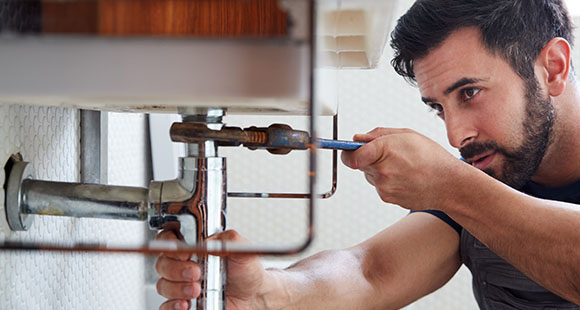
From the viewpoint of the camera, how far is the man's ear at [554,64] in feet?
3.03

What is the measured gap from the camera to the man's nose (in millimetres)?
860

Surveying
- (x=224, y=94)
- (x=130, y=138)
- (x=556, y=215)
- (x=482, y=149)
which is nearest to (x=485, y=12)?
(x=482, y=149)

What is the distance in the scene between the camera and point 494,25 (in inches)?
34.7

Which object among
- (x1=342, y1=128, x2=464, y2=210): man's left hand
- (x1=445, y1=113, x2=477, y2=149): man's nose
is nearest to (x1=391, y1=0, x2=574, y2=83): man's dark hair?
(x1=445, y1=113, x2=477, y2=149): man's nose

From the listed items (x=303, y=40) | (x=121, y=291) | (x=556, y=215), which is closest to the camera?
(x=303, y=40)

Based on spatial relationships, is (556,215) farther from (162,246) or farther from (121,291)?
(121,291)

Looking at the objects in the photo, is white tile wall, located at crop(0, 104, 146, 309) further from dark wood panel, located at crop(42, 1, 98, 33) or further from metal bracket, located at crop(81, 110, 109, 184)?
dark wood panel, located at crop(42, 1, 98, 33)

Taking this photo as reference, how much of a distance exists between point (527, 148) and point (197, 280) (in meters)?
0.65

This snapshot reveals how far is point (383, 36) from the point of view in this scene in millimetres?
511

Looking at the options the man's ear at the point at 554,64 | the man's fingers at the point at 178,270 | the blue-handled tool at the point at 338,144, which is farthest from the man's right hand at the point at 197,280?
the man's ear at the point at 554,64

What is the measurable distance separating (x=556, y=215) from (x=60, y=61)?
1.96 ft

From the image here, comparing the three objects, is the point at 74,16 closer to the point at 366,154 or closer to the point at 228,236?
the point at 228,236

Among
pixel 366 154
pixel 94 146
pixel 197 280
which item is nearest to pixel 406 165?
pixel 366 154

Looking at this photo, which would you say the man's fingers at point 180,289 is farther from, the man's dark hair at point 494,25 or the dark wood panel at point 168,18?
the man's dark hair at point 494,25
